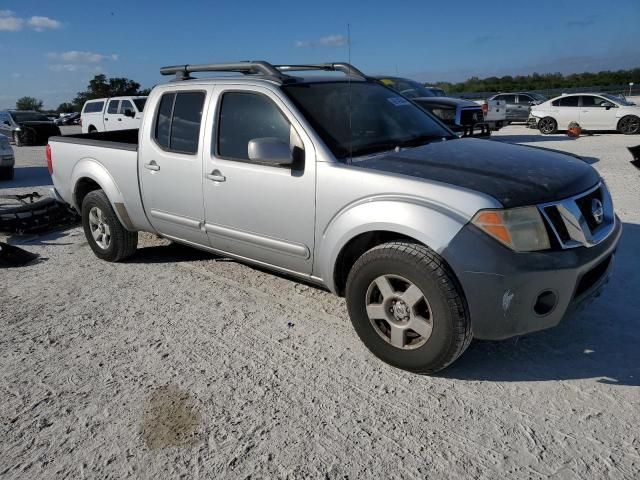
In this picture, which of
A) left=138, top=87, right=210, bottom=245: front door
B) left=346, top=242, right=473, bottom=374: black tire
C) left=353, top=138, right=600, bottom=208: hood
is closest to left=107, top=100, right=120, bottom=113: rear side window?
left=138, top=87, right=210, bottom=245: front door

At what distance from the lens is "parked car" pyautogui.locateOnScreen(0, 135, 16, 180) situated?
38.8 ft

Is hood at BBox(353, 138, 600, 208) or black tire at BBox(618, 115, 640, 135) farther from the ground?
hood at BBox(353, 138, 600, 208)

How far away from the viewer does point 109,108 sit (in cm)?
1994

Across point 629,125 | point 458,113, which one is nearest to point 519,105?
point 629,125

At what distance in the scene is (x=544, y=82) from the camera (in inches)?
2554

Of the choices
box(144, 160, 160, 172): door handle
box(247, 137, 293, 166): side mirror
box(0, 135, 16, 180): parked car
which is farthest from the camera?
box(0, 135, 16, 180): parked car

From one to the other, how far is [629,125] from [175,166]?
17.2m

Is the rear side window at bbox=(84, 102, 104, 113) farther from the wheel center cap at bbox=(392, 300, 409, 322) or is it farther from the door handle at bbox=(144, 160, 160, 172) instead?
the wheel center cap at bbox=(392, 300, 409, 322)

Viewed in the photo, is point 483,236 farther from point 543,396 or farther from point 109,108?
point 109,108

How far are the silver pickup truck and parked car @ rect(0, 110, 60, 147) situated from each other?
19.0 meters

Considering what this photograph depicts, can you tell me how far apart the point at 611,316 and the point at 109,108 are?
64.6 ft

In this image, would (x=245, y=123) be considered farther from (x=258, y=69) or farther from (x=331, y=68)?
(x=331, y=68)

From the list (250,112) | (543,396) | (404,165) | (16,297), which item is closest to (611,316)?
(543,396)

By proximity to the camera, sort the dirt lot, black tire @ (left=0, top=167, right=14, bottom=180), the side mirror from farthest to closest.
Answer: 1. black tire @ (left=0, top=167, right=14, bottom=180)
2. the side mirror
3. the dirt lot
